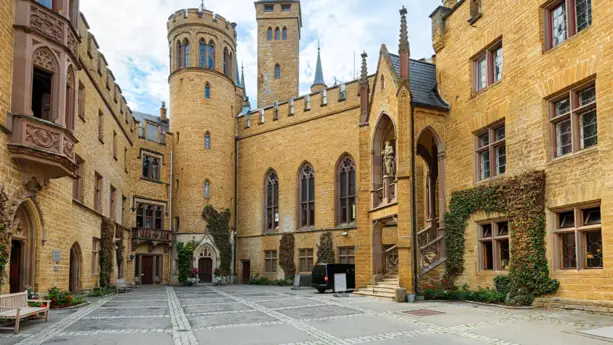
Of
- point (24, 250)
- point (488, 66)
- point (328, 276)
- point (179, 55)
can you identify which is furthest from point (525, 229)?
point (179, 55)

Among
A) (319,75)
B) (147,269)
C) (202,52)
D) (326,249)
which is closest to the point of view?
(326,249)

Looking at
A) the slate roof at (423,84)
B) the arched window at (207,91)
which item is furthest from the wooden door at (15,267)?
the arched window at (207,91)

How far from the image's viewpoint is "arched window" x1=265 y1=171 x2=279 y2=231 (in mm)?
33050

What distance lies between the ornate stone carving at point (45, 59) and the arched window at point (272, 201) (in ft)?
66.1

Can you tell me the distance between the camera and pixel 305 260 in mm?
30797

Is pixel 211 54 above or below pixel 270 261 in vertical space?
above

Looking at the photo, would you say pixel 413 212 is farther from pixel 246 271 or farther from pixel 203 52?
pixel 203 52

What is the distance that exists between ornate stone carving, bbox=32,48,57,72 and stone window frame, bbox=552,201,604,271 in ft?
42.6

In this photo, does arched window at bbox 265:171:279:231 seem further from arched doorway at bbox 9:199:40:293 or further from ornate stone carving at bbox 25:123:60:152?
ornate stone carving at bbox 25:123:60:152

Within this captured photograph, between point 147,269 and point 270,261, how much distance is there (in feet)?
23.4

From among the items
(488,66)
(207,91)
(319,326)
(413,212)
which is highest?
(207,91)

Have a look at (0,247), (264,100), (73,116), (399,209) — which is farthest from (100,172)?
(264,100)

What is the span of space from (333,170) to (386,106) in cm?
1055

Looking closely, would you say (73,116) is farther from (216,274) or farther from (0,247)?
(216,274)
